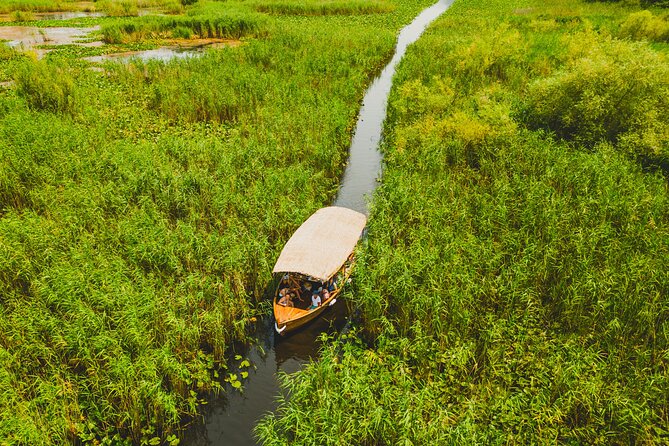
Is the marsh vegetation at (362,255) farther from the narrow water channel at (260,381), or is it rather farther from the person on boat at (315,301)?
the person on boat at (315,301)

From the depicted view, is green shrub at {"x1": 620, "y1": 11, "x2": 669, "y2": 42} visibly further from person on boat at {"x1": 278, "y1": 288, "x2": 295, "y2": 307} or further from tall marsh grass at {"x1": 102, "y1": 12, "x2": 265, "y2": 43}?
person on boat at {"x1": 278, "y1": 288, "x2": 295, "y2": 307}

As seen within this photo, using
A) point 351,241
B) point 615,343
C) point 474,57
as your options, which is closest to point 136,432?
point 351,241

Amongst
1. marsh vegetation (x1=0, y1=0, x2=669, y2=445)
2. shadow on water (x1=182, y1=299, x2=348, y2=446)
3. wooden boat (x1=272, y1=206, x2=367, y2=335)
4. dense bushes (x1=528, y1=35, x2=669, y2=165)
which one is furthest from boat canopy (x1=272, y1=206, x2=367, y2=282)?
dense bushes (x1=528, y1=35, x2=669, y2=165)

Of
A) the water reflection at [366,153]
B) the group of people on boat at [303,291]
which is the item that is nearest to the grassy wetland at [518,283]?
the group of people on boat at [303,291]

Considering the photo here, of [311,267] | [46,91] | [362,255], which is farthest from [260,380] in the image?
[46,91]

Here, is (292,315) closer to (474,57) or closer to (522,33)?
(474,57)

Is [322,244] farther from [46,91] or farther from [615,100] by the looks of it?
[46,91]
